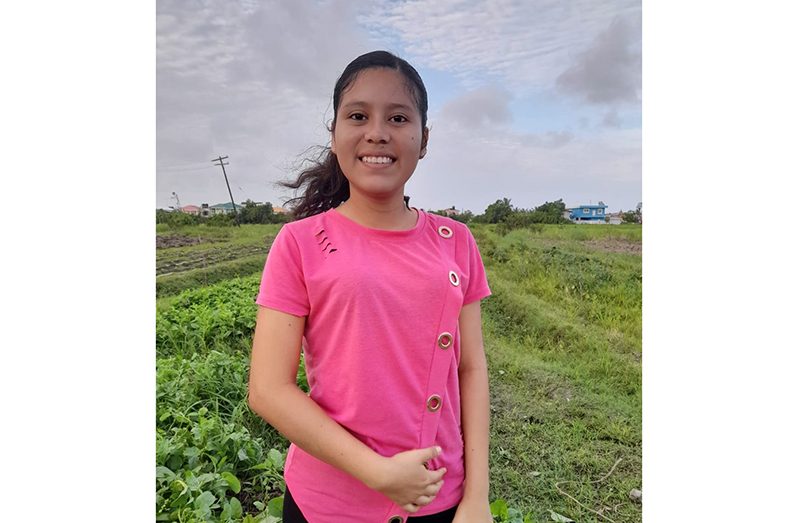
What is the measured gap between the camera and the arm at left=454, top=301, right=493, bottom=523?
1.01 meters

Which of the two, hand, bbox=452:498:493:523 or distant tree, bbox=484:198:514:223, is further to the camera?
distant tree, bbox=484:198:514:223

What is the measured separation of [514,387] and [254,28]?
50.0 inches

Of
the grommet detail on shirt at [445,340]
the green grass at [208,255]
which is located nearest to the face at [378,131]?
the grommet detail on shirt at [445,340]

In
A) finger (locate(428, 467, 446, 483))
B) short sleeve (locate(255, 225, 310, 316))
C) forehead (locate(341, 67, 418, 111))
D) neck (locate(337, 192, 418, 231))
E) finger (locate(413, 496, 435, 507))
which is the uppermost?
forehead (locate(341, 67, 418, 111))

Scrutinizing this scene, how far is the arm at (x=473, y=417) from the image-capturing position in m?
1.01

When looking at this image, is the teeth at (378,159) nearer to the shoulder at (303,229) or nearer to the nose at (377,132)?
the nose at (377,132)

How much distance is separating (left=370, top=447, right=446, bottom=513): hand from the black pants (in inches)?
2.1

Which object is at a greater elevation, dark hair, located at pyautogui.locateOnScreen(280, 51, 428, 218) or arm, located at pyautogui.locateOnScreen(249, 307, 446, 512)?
dark hair, located at pyautogui.locateOnScreen(280, 51, 428, 218)

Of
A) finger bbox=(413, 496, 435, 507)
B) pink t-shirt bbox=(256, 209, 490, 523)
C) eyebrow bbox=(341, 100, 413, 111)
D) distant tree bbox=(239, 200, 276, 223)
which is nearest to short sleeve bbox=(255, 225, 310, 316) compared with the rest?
pink t-shirt bbox=(256, 209, 490, 523)

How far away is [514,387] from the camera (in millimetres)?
1765

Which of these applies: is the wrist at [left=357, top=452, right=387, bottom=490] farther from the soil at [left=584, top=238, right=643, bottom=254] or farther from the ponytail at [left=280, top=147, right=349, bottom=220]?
the soil at [left=584, top=238, right=643, bottom=254]

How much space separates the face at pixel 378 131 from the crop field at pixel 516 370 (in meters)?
A: 0.82
